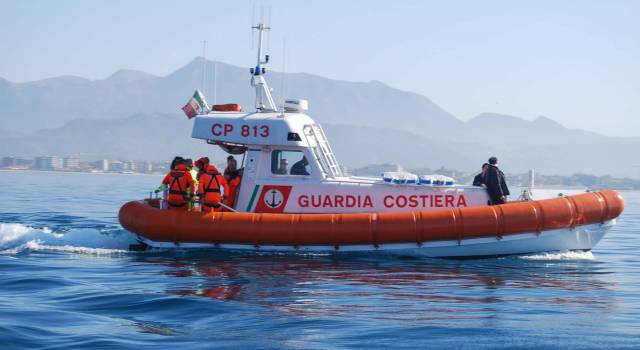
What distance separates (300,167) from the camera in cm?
1373

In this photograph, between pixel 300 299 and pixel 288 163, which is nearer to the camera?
pixel 300 299

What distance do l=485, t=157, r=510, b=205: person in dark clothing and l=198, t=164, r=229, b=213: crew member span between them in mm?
4270

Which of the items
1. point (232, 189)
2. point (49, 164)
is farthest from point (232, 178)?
A: point (49, 164)

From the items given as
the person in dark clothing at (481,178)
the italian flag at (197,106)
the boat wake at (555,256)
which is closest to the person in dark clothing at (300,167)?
the italian flag at (197,106)

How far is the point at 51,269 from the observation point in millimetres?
11445

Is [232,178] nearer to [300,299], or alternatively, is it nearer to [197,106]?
[197,106]

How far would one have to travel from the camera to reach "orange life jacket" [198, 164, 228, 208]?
1327cm

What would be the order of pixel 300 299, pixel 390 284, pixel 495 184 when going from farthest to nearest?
pixel 495 184 < pixel 390 284 < pixel 300 299

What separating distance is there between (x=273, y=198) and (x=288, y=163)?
2.07ft

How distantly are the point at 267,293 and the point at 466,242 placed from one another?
159 inches

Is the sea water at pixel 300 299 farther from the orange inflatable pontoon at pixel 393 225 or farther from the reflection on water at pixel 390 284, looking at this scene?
the orange inflatable pontoon at pixel 393 225

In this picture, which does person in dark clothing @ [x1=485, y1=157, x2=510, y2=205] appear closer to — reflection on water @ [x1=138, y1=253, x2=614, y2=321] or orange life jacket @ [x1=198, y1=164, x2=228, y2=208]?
reflection on water @ [x1=138, y1=253, x2=614, y2=321]

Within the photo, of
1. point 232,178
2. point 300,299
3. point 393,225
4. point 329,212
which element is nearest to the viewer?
point 300,299

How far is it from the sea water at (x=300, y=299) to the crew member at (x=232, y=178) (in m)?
1.18
